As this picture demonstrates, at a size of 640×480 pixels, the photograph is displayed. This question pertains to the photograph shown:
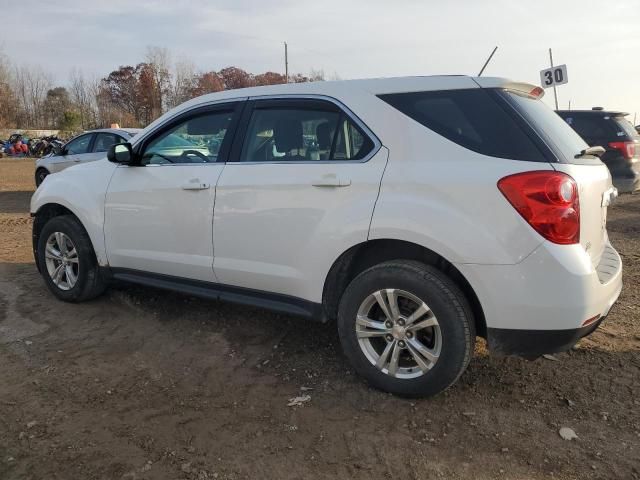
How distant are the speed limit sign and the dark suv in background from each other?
15.0ft

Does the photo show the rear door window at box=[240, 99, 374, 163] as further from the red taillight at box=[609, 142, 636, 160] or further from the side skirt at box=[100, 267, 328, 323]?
the red taillight at box=[609, 142, 636, 160]

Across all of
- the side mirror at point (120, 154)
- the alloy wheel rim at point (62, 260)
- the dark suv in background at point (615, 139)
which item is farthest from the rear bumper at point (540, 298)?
the dark suv in background at point (615, 139)

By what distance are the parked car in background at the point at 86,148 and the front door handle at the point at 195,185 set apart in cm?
726

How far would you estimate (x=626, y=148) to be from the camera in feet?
28.8

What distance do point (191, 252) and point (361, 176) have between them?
1456 millimetres

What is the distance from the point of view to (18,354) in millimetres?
3838

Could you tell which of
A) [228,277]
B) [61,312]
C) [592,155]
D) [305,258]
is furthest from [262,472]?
[61,312]

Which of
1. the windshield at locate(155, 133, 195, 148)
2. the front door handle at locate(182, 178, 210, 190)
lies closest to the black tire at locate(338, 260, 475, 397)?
the front door handle at locate(182, 178, 210, 190)

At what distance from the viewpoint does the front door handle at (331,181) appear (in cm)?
318

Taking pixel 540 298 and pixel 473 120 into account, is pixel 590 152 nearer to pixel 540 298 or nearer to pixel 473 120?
pixel 473 120

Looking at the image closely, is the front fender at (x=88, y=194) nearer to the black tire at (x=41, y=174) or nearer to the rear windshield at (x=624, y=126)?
the rear windshield at (x=624, y=126)

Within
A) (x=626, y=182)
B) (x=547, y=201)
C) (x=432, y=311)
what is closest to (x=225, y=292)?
(x=432, y=311)

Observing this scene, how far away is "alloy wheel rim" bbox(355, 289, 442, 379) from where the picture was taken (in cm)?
302

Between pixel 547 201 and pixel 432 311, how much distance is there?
807mm
